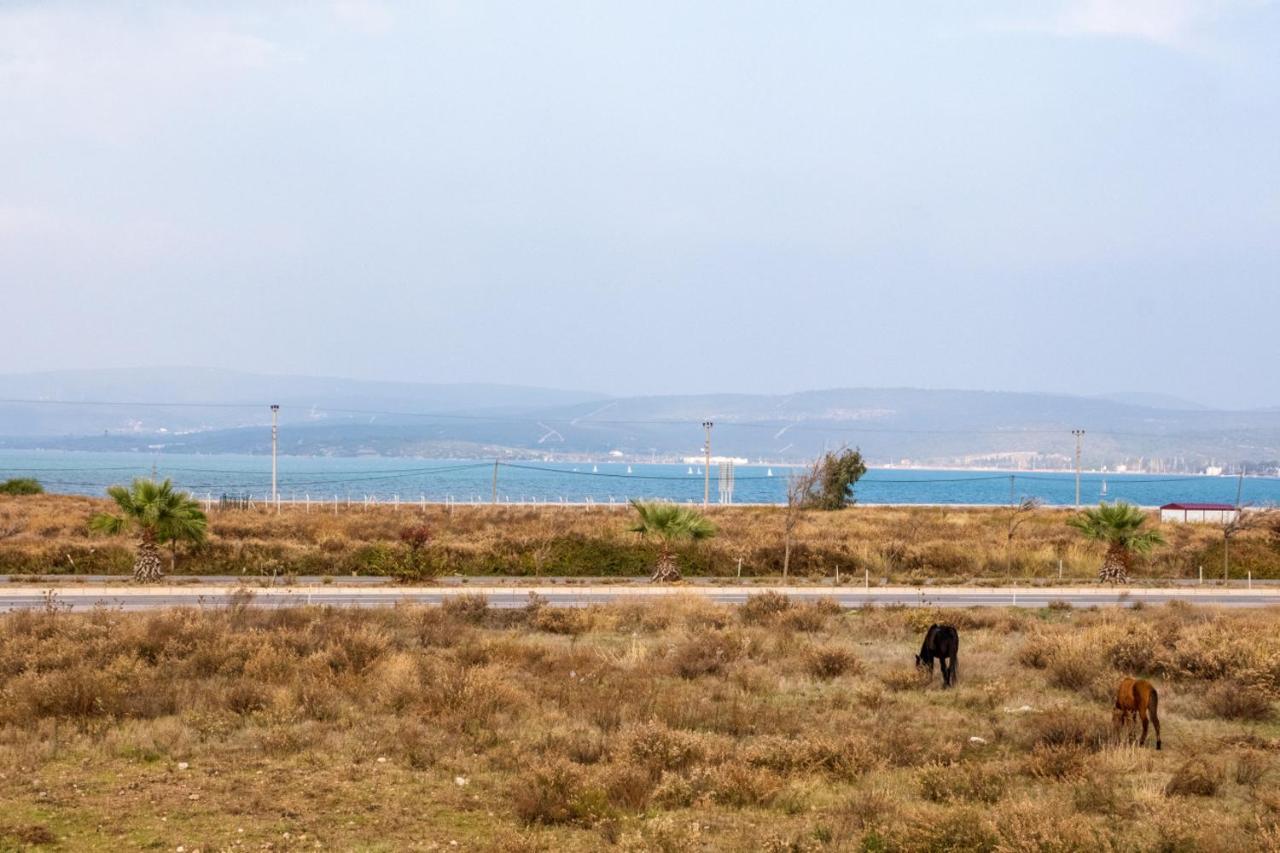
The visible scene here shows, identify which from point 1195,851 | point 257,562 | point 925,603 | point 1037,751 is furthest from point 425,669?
point 257,562

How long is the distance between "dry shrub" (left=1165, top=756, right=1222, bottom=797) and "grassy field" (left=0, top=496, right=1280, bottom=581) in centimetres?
2579

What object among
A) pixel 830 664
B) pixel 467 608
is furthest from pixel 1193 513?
pixel 830 664

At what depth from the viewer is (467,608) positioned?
23078 millimetres

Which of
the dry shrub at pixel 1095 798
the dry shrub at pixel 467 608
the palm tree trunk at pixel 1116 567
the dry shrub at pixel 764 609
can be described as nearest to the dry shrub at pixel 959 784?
the dry shrub at pixel 1095 798

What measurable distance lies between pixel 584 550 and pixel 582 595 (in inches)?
468

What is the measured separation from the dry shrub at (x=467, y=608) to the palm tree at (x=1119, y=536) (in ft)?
74.2

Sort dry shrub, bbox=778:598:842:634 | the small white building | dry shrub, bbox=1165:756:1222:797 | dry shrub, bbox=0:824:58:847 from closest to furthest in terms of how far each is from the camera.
A: 1. dry shrub, bbox=0:824:58:847
2. dry shrub, bbox=1165:756:1222:797
3. dry shrub, bbox=778:598:842:634
4. the small white building

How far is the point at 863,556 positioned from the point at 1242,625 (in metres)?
21.3

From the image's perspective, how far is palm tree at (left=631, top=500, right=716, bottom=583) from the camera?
34438 mm

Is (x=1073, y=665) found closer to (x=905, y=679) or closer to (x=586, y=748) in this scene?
(x=905, y=679)

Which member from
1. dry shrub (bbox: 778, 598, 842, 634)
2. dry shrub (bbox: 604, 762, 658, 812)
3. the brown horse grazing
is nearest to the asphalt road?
dry shrub (bbox: 778, 598, 842, 634)

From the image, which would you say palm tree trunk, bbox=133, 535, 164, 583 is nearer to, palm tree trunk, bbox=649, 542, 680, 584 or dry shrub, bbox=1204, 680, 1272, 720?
palm tree trunk, bbox=649, 542, 680, 584

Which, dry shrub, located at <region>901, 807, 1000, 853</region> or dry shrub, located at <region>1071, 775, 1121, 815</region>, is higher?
dry shrub, located at <region>901, 807, 1000, 853</region>

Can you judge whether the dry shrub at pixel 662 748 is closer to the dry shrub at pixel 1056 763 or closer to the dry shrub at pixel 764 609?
the dry shrub at pixel 1056 763
